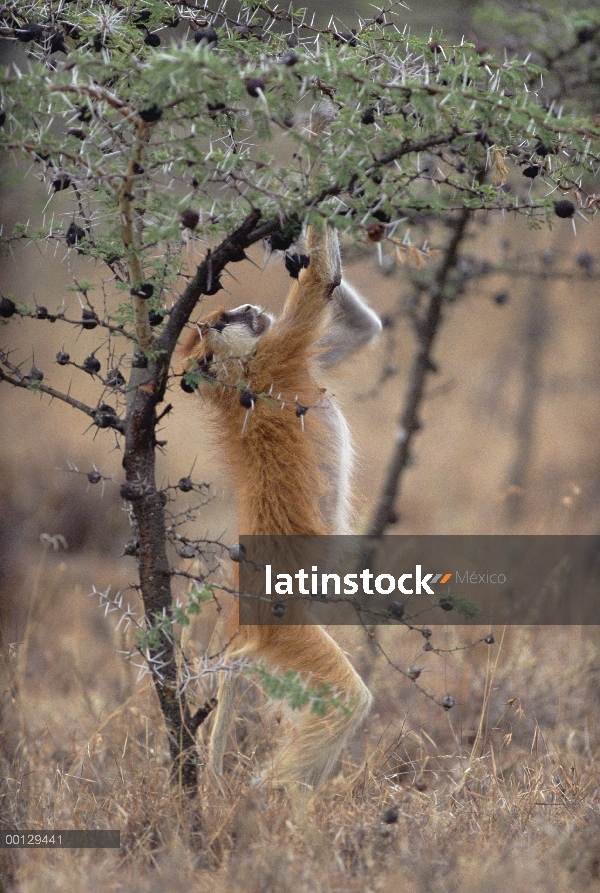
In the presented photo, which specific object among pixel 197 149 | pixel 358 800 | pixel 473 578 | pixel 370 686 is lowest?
pixel 358 800

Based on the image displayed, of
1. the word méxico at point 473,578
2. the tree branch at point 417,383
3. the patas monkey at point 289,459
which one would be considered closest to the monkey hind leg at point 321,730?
the patas monkey at point 289,459

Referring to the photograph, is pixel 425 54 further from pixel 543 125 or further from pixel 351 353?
pixel 351 353

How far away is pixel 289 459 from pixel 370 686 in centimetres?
156

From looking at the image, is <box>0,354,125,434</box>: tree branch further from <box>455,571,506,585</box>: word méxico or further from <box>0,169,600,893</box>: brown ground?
<box>455,571,506,585</box>: word méxico

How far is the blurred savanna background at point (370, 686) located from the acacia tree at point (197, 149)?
0.16m

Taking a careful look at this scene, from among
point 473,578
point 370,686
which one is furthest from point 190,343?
point 473,578

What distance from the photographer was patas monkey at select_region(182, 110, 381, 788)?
3146 mm

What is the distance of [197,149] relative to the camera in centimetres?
200

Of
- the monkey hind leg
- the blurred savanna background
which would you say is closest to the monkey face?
the blurred savanna background

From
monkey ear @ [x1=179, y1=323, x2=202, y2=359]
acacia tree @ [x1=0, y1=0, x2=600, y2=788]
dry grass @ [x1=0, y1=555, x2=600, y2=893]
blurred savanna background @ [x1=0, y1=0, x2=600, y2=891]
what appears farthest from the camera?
monkey ear @ [x1=179, y1=323, x2=202, y2=359]

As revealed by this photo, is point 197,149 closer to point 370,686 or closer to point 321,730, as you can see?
point 321,730

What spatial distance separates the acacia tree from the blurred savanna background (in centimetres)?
16

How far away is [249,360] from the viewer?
3.46 metres

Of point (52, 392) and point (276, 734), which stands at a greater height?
point (52, 392)
